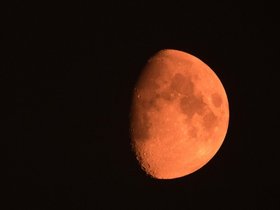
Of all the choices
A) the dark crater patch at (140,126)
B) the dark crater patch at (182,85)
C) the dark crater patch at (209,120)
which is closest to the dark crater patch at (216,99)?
the dark crater patch at (209,120)

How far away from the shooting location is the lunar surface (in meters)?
4.05

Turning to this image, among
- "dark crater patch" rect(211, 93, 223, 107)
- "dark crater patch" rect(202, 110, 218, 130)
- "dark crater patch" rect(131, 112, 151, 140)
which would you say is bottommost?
"dark crater patch" rect(131, 112, 151, 140)

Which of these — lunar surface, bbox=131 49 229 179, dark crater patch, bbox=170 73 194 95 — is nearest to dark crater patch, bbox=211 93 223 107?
lunar surface, bbox=131 49 229 179

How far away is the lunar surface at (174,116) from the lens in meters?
4.05

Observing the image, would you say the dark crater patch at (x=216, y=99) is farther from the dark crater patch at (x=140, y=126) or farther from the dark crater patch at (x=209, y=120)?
the dark crater patch at (x=140, y=126)

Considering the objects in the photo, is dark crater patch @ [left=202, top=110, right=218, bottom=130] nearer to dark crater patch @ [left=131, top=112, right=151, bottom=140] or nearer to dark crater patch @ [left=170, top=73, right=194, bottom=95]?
dark crater patch @ [left=170, top=73, right=194, bottom=95]

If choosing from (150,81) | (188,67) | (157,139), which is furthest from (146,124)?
(188,67)

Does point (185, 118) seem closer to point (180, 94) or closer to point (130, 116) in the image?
point (180, 94)

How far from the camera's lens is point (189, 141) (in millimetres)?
4156

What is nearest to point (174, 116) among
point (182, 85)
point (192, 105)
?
point (192, 105)

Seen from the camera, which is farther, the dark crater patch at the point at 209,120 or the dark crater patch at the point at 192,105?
the dark crater patch at the point at 209,120

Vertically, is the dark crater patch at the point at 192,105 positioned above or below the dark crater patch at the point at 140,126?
above

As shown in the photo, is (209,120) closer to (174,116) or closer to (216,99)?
(216,99)

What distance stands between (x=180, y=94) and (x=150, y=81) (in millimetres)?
346
